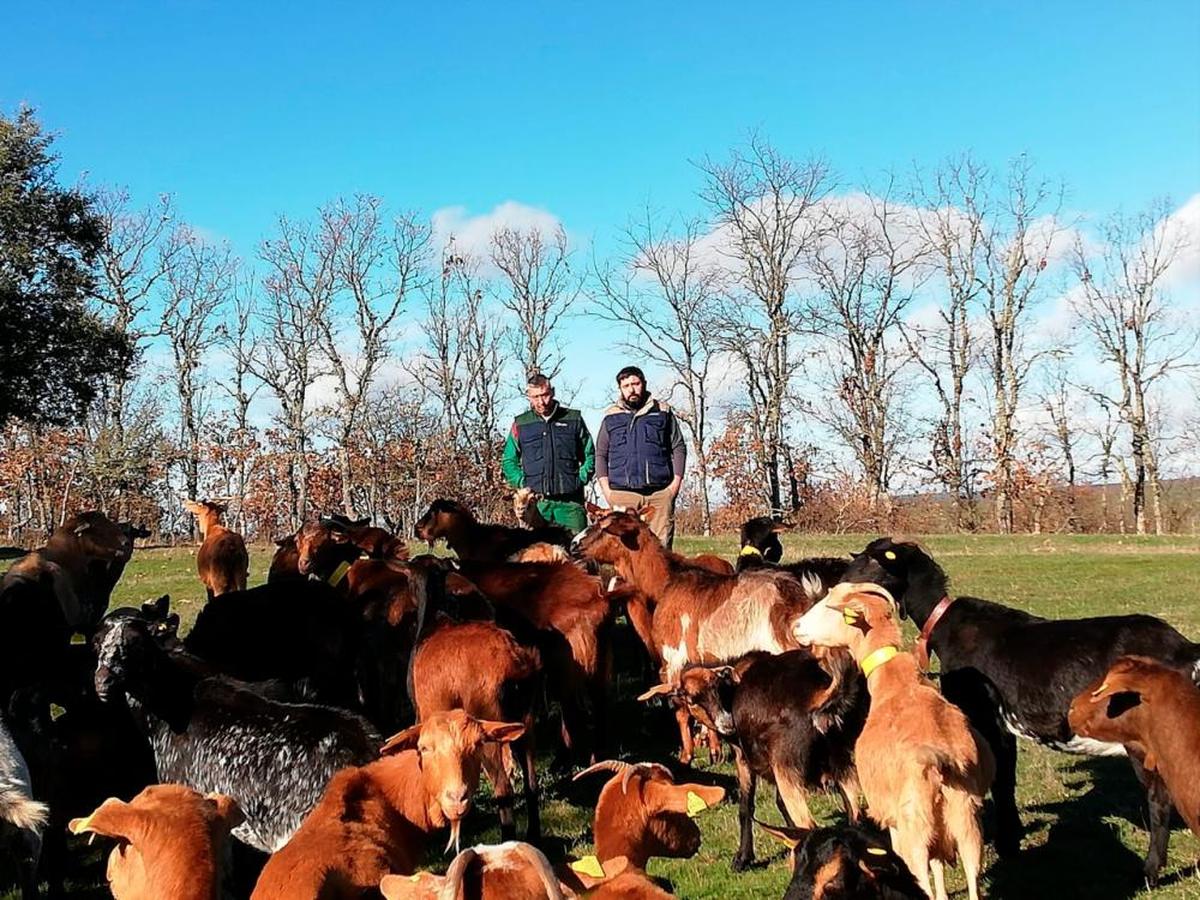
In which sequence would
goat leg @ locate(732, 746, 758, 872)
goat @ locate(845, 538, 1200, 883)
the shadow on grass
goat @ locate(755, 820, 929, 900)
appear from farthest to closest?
goat leg @ locate(732, 746, 758, 872)
goat @ locate(845, 538, 1200, 883)
the shadow on grass
goat @ locate(755, 820, 929, 900)

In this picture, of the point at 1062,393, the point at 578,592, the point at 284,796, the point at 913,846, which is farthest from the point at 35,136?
the point at 1062,393

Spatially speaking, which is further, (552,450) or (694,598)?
(552,450)

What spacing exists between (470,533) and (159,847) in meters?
6.13

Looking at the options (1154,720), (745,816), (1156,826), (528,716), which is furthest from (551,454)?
(1154,720)

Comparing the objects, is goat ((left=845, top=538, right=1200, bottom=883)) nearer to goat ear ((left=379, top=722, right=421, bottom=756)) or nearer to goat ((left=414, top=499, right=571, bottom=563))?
goat ear ((left=379, top=722, right=421, bottom=756))

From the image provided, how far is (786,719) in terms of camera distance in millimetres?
5211

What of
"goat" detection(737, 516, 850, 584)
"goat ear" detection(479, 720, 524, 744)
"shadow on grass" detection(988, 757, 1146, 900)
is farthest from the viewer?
"goat" detection(737, 516, 850, 584)

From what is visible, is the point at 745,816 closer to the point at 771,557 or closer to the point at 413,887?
the point at 413,887

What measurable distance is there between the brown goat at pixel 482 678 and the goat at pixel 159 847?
197 cm

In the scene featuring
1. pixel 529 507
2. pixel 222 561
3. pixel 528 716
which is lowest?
pixel 528 716

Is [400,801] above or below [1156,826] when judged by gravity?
above

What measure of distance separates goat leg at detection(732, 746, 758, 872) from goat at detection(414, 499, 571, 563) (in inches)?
155

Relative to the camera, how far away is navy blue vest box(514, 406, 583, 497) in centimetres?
955

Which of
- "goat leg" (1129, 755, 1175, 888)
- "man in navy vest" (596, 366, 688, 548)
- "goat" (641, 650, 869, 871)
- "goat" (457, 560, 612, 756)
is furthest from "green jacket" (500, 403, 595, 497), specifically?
"goat leg" (1129, 755, 1175, 888)
